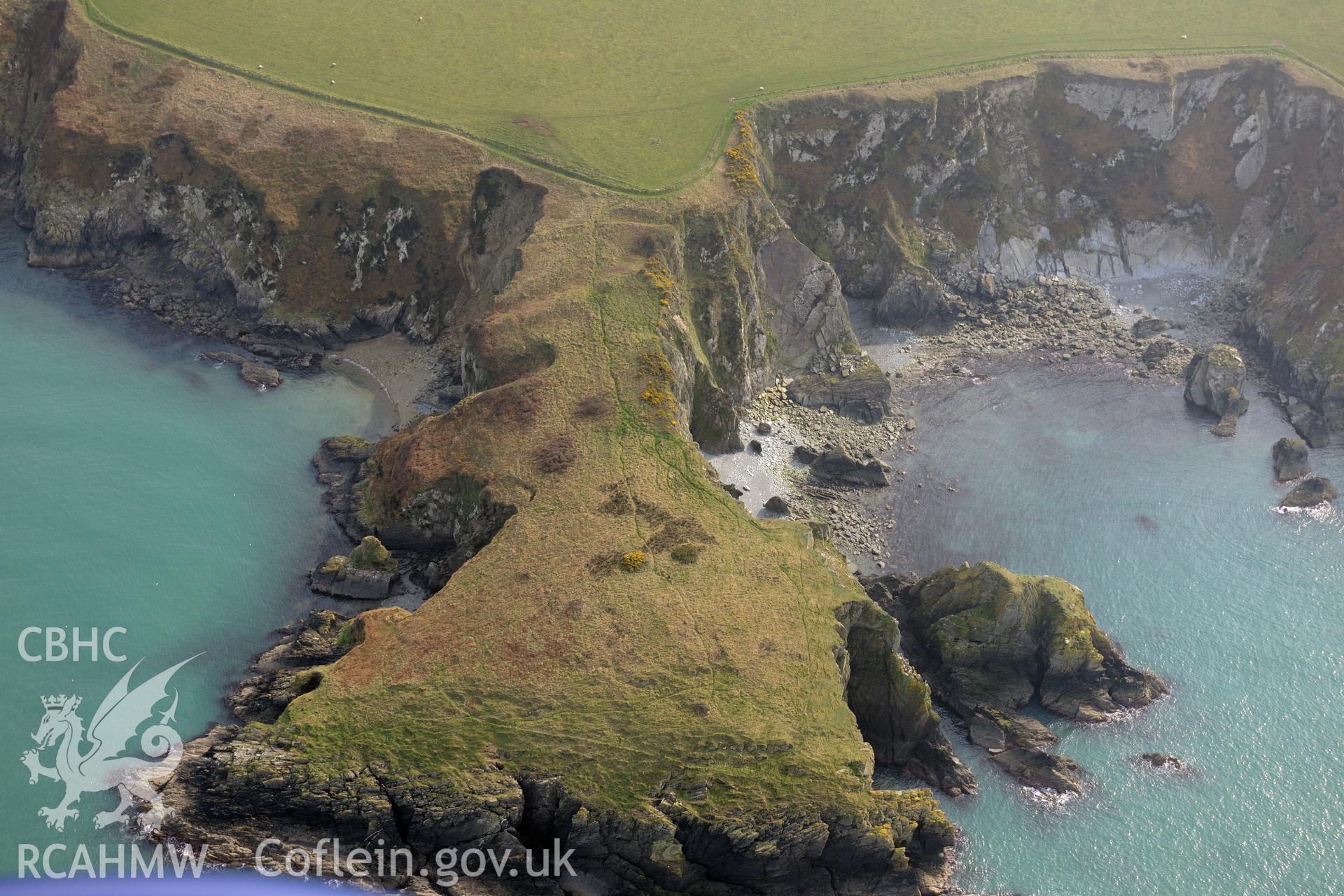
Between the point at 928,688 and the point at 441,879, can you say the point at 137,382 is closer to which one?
the point at 441,879

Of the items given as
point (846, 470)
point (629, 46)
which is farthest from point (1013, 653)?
point (629, 46)

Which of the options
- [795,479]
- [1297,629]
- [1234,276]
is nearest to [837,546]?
[795,479]

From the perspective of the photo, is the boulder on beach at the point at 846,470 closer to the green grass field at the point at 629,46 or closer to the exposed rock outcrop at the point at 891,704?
the exposed rock outcrop at the point at 891,704

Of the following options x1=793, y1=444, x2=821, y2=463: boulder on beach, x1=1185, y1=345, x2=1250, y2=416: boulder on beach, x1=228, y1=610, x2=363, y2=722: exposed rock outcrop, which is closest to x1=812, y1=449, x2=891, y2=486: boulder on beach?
x1=793, y1=444, x2=821, y2=463: boulder on beach

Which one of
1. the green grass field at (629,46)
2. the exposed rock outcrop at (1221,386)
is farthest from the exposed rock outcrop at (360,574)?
the exposed rock outcrop at (1221,386)

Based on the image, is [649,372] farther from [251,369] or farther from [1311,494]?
[1311,494]
